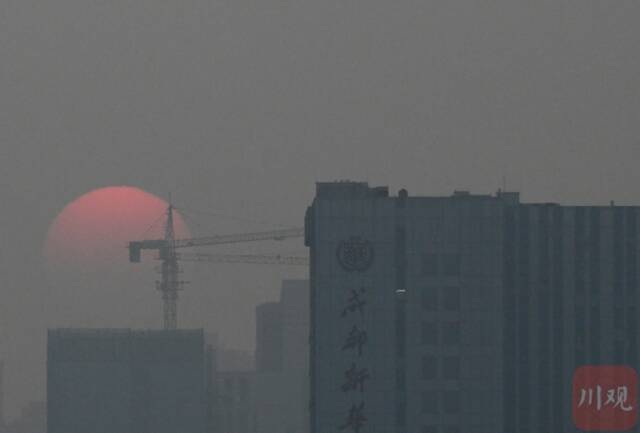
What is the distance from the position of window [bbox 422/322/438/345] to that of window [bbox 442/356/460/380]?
5.85 feet

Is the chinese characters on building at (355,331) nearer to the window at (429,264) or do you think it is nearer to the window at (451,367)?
the window at (429,264)

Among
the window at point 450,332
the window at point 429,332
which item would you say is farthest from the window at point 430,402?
the window at point 450,332

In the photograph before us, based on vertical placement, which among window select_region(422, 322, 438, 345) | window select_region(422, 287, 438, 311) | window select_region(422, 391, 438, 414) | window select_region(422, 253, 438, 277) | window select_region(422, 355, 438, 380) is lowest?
window select_region(422, 391, 438, 414)

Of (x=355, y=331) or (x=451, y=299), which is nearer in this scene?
(x=355, y=331)

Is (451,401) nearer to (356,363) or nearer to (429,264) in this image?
(356,363)

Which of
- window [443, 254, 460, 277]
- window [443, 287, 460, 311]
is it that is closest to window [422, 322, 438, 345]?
window [443, 287, 460, 311]

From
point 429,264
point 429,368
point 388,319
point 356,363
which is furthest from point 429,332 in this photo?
point 356,363

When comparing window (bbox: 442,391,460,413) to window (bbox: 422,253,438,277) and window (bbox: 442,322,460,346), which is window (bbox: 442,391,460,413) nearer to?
window (bbox: 442,322,460,346)

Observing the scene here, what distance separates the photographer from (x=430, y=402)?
631 ft

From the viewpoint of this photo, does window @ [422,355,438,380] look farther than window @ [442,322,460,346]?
No

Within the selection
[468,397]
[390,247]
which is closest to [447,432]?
[468,397]

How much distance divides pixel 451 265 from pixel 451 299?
284 centimetres

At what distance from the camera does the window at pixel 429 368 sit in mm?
192625

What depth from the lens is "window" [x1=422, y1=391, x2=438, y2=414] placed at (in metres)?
192
